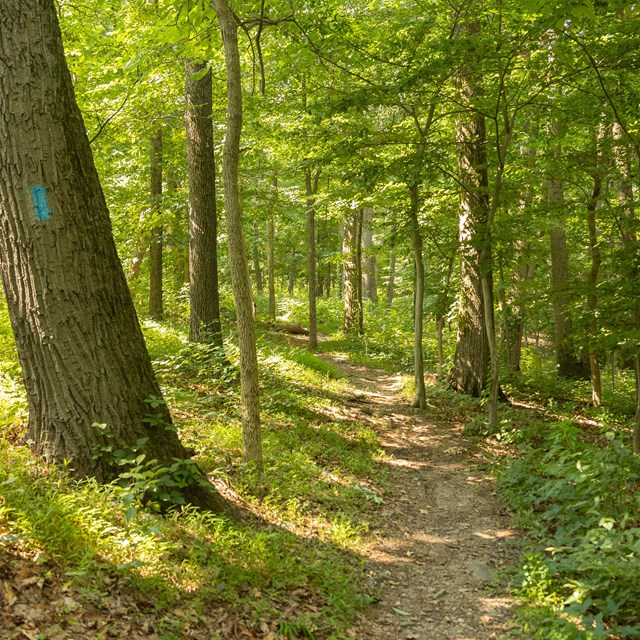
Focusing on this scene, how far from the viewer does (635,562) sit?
352cm

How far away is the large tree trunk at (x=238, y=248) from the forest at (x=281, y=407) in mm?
28

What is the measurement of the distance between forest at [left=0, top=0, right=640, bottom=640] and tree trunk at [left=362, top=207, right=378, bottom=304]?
7.16m

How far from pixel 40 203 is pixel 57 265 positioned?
18.1 inches

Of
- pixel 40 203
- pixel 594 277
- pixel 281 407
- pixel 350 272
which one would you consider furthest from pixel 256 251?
pixel 40 203

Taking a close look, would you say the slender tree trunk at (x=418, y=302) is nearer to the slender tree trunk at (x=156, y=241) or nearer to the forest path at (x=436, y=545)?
the forest path at (x=436, y=545)

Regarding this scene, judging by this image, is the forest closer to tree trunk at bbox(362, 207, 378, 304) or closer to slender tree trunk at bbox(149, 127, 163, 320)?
slender tree trunk at bbox(149, 127, 163, 320)

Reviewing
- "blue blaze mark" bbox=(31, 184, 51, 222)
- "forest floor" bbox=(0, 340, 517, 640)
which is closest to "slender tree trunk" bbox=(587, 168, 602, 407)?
"forest floor" bbox=(0, 340, 517, 640)

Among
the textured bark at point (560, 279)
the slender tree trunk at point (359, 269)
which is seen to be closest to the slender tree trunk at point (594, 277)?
the textured bark at point (560, 279)

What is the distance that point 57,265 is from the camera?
12.0 ft

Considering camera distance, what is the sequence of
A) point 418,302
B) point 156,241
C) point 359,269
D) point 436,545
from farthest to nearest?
point 359,269, point 156,241, point 418,302, point 436,545

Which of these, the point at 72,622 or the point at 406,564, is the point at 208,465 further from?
the point at 72,622

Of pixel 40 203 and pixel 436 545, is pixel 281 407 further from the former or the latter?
pixel 40 203

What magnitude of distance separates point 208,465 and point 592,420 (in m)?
7.99

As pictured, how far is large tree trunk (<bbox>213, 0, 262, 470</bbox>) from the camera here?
500 centimetres
